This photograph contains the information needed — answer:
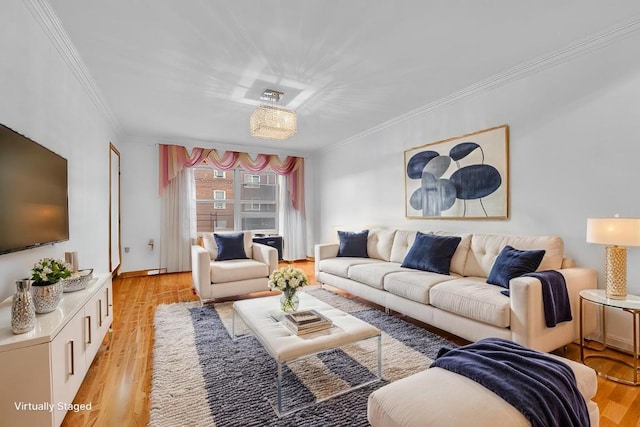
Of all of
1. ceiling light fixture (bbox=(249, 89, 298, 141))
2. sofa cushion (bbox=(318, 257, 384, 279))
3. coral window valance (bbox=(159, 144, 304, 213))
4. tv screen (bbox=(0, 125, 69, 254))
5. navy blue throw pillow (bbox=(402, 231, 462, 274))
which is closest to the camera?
tv screen (bbox=(0, 125, 69, 254))

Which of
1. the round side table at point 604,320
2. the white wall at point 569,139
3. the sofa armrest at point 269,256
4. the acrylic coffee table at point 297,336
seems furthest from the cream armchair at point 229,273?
the round side table at point 604,320

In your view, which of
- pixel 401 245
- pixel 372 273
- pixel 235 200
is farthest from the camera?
pixel 235 200

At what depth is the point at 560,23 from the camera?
2299 millimetres

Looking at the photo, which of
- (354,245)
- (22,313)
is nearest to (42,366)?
(22,313)

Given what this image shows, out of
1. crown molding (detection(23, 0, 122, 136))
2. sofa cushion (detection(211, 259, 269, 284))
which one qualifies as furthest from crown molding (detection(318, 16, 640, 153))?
crown molding (detection(23, 0, 122, 136))

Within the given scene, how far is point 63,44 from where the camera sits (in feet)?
7.88

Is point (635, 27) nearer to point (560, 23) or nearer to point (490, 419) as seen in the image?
point (560, 23)

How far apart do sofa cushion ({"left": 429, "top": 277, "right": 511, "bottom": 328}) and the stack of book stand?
1.08 metres

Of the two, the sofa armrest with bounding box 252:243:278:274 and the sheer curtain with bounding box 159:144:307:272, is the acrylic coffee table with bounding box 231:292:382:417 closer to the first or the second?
the sofa armrest with bounding box 252:243:278:274

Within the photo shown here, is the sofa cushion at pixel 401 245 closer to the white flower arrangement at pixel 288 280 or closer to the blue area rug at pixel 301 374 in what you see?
the blue area rug at pixel 301 374

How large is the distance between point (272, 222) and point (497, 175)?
4650 mm

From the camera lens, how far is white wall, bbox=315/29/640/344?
237cm

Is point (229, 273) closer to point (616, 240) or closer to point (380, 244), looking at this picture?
point (380, 244)

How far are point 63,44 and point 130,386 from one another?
262 cm
